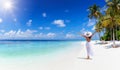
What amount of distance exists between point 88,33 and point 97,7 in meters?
36.6

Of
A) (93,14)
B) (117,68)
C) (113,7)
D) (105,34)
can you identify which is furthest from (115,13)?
(105,34)

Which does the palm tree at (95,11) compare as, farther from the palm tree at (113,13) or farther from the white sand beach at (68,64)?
the white sand beach at (68,64)

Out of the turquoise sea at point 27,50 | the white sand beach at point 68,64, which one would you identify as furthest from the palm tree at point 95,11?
the white sand beach at point 68,64

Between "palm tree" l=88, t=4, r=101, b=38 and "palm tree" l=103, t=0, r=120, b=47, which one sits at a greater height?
"palm tree" l=88, t=4, r=101, b=38

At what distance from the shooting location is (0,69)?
29.3ft

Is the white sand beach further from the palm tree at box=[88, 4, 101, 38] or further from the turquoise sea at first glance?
the palm tree at box=[88, 4, 101, 38]

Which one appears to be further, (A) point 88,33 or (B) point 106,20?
(B) point 106,20

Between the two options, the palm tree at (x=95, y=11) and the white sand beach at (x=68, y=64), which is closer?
the white sand beach at (x=68, y=64)

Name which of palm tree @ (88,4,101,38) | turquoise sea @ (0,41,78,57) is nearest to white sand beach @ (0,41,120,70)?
turquoise sea @ (0,41,78,57)

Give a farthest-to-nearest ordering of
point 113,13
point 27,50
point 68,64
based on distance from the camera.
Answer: point 27,50 → point 113,13 → point 68,64

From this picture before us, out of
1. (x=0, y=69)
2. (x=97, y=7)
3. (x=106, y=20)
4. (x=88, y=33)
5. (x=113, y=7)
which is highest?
(x=97, y=7)

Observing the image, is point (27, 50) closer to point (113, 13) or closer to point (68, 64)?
point (113, 13)

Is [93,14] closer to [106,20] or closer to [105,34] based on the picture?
[105,34]

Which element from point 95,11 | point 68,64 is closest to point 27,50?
point 68,64
